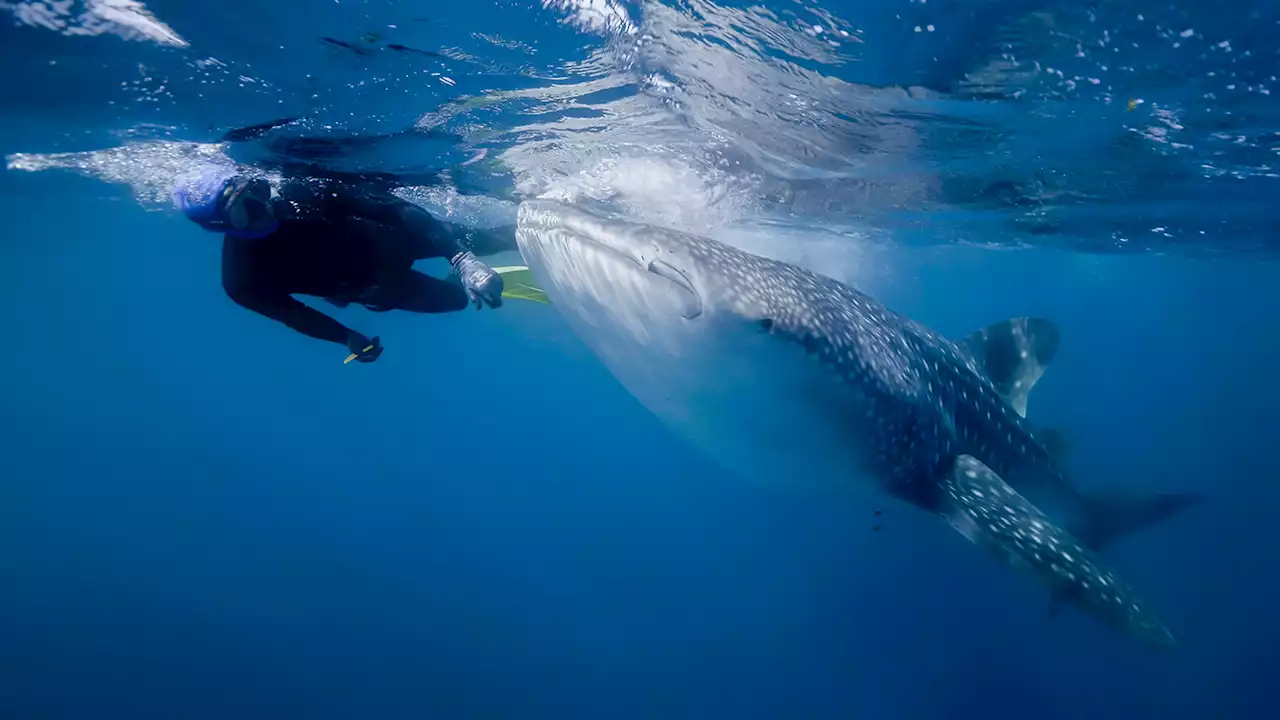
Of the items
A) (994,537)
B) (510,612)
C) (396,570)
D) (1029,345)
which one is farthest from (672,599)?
(994,537)

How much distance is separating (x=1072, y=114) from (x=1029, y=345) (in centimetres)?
330

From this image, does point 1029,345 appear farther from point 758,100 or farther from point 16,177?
point 16,177

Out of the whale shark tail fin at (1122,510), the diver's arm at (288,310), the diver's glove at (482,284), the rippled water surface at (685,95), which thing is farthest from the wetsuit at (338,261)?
the whale shark tail fin at (1122,510)

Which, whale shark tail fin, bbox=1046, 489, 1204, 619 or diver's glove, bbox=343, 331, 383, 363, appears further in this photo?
whale shark tail fin, bbox=1046, 489, 1204, 619

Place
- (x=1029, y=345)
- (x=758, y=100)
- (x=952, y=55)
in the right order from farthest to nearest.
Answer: (x=758, y=100) < (x=1029, y=345) < (x=952, y=55)

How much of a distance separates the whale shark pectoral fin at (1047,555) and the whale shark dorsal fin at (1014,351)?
243 cm

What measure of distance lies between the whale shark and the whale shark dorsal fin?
3.92 ft

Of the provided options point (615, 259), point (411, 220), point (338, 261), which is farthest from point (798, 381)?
point (411, 220)

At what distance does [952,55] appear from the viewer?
6.12 m

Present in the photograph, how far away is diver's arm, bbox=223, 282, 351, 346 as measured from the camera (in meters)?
5.13

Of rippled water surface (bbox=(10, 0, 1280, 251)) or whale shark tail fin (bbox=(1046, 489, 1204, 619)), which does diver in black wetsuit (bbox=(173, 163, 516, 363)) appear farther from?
whale shark tail fin (bbox=(1046, 489, 1204, 619))

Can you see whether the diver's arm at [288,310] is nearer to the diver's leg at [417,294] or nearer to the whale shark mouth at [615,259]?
the diver's leg at [417,294]

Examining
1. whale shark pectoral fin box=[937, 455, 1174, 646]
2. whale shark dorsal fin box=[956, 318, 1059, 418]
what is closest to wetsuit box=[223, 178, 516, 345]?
whale shark pectoral fin box=[937, 455, 1174, 646]

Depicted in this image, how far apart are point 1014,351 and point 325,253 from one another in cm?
673
